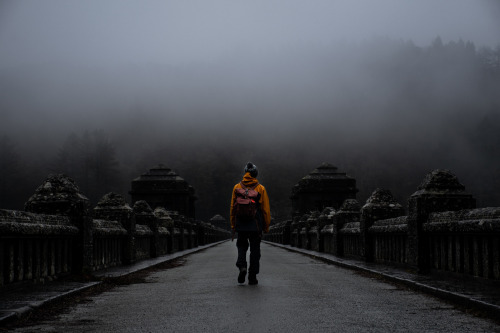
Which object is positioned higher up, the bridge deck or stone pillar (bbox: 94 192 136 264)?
stone pillar (bbox: 94 192 136 264)

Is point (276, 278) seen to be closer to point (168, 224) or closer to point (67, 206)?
point (67, 206)

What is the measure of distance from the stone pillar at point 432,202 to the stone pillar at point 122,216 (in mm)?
7452

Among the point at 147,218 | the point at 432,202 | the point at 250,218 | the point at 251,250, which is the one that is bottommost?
the point at 251,250

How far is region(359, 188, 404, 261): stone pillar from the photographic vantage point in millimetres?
14336

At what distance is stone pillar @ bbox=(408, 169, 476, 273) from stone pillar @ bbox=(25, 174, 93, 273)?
19.7 feet

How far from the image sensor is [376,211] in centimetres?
1438

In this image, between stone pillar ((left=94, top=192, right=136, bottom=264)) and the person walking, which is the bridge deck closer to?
the person walking

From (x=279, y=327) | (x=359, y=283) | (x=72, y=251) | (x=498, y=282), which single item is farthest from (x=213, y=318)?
(x=72, y=251)

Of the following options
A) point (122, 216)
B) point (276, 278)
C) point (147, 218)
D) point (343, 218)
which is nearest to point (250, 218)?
point (276, 278)

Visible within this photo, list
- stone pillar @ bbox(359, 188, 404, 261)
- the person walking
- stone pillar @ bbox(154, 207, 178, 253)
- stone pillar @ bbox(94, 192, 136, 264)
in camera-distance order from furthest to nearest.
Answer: stone pillar @ bbox(154, 207, 178, 253) < stone pillar @ bbox(94, 192, 136, 264) < stone pillar @ bbox(359, 188, 404, 261) < the person walking

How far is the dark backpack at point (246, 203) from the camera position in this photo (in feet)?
31.4

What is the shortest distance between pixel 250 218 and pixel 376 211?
570 cm

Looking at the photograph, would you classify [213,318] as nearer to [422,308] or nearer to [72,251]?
[422,308]

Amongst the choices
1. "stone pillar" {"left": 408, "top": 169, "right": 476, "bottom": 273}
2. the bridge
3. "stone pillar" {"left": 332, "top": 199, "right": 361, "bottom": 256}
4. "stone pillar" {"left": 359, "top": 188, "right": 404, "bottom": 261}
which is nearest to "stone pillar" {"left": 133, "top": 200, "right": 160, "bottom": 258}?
the bridge
